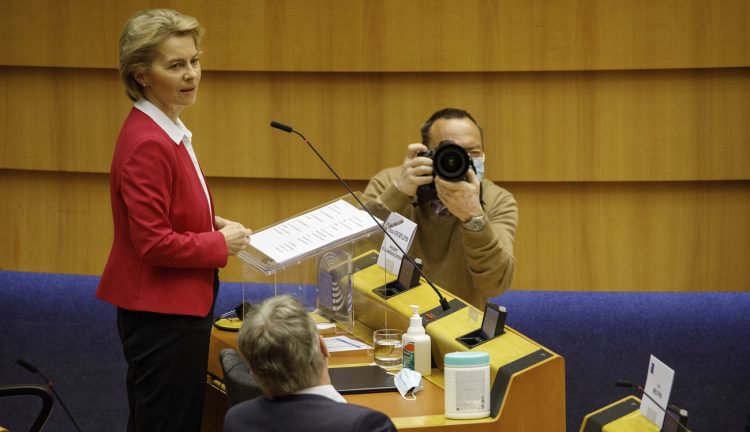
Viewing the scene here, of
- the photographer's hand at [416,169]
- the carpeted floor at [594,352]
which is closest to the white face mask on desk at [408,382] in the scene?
the photographer's hand at [416,169]

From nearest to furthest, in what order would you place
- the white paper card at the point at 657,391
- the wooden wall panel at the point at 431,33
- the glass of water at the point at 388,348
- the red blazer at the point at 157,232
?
the white paper card at the point at 657,391 → the red blazer at the point at 157,232 → the glass of water at the point at 388,348 → the wooden wall panel at the point at 431,33

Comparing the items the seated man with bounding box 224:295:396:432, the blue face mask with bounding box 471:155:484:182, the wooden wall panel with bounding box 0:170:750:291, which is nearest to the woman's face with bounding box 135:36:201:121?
the seated man with bounding box 224:295:396:432

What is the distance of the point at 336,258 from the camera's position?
2859 mm

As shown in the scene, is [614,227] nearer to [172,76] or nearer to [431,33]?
[431,33]

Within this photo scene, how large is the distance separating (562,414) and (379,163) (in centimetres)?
212

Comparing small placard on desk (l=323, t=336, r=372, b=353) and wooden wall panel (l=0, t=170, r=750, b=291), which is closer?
small placard on desk (l=323, t=336, r=372, b=353)

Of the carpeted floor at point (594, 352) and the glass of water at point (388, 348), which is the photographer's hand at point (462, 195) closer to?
the glass of water at point (388, 348)

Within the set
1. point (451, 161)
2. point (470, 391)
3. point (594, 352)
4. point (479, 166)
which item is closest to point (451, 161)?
point (451, 161)

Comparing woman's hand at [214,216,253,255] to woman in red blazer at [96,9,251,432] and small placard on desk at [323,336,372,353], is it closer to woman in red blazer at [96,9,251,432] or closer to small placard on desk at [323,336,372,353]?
woman in red blazer at [96,9,251,432]

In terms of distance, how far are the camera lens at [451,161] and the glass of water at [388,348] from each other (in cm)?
56

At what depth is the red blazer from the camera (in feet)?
7.67

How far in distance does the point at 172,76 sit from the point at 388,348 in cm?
85

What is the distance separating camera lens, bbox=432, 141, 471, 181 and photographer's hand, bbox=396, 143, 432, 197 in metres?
0.15

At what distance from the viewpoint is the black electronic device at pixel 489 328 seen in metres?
2.40
